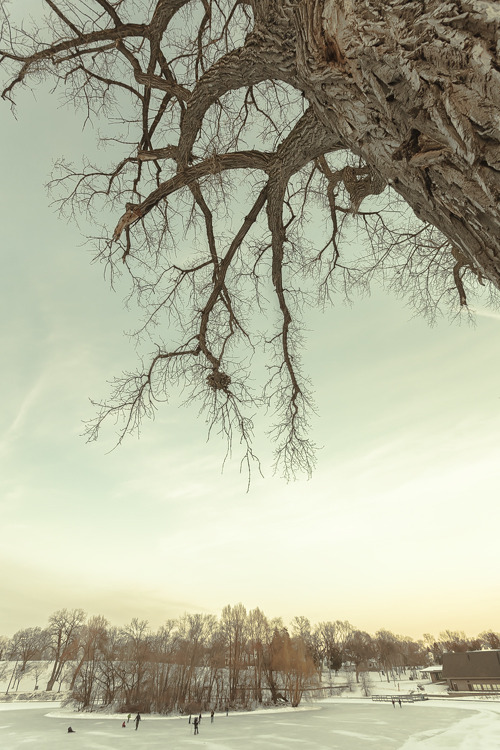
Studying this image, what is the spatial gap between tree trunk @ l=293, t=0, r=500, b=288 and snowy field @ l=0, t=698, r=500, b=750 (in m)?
21.8

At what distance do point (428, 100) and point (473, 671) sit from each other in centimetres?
5282

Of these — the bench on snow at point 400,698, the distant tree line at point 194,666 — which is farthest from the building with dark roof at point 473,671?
the distant tree line at point 194,666

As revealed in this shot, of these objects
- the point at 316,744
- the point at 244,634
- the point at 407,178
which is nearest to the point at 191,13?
the point at 407,178

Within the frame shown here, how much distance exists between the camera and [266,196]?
13.1 feet

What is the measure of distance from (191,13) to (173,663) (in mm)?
43787

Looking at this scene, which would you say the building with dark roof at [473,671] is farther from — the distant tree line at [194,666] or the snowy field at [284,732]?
the distant tree line at [194,666]

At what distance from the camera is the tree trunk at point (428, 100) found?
3.48 ft

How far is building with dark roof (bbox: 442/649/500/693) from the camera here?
36844 mm

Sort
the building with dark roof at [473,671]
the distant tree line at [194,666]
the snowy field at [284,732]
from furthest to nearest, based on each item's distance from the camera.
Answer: the building with dark roof at [473,671]
the distant tree line at [194,666]
the snowy field at [284,732]

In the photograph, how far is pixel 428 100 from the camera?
1.20 m

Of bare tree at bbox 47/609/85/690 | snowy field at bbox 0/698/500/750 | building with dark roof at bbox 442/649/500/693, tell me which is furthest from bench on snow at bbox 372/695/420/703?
bare tree at bbox 47/609/85/690

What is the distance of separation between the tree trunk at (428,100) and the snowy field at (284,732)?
859 inches

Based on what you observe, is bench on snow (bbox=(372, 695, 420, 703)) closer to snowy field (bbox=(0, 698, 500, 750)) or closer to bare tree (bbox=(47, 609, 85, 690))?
snowy field (bbox=(0, 698, 500, 750))

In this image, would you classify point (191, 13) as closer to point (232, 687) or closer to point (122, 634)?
point (232, 687)
